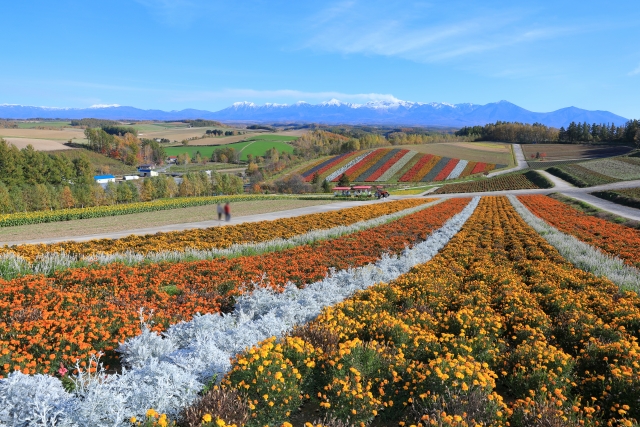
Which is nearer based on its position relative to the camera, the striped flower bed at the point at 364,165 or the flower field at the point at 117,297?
the flower field at the point at 117,297

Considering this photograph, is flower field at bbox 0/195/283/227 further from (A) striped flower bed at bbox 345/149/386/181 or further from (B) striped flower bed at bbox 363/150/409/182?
(B) striped flower bed at bbox 363/150/409/182

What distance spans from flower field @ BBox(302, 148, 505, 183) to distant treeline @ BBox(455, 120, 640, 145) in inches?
2242

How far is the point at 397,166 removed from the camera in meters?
92.6

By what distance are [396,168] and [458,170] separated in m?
15.1

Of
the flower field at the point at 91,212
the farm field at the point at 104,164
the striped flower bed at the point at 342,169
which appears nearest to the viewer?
the flower field at the point at 91,212

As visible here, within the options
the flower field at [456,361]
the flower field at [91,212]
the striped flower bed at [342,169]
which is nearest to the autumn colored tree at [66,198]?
the flower field at [91,212]

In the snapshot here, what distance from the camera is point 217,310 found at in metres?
8.44

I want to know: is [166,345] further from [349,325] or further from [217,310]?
[349,325]

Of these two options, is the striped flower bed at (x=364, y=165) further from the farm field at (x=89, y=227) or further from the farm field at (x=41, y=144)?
the farm field at (x=41, y=144)

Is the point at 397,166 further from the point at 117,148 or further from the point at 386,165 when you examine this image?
the point at 117,148

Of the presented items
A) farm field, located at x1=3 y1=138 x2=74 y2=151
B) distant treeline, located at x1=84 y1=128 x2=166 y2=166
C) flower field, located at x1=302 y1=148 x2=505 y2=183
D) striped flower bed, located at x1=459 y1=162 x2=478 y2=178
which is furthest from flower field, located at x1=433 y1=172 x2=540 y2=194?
farm field, located at x1=3 y1=138 x2=74 y2=151

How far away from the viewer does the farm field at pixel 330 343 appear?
435cm

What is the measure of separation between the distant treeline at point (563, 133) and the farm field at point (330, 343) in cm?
12912

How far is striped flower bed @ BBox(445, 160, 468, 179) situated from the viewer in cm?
8381
